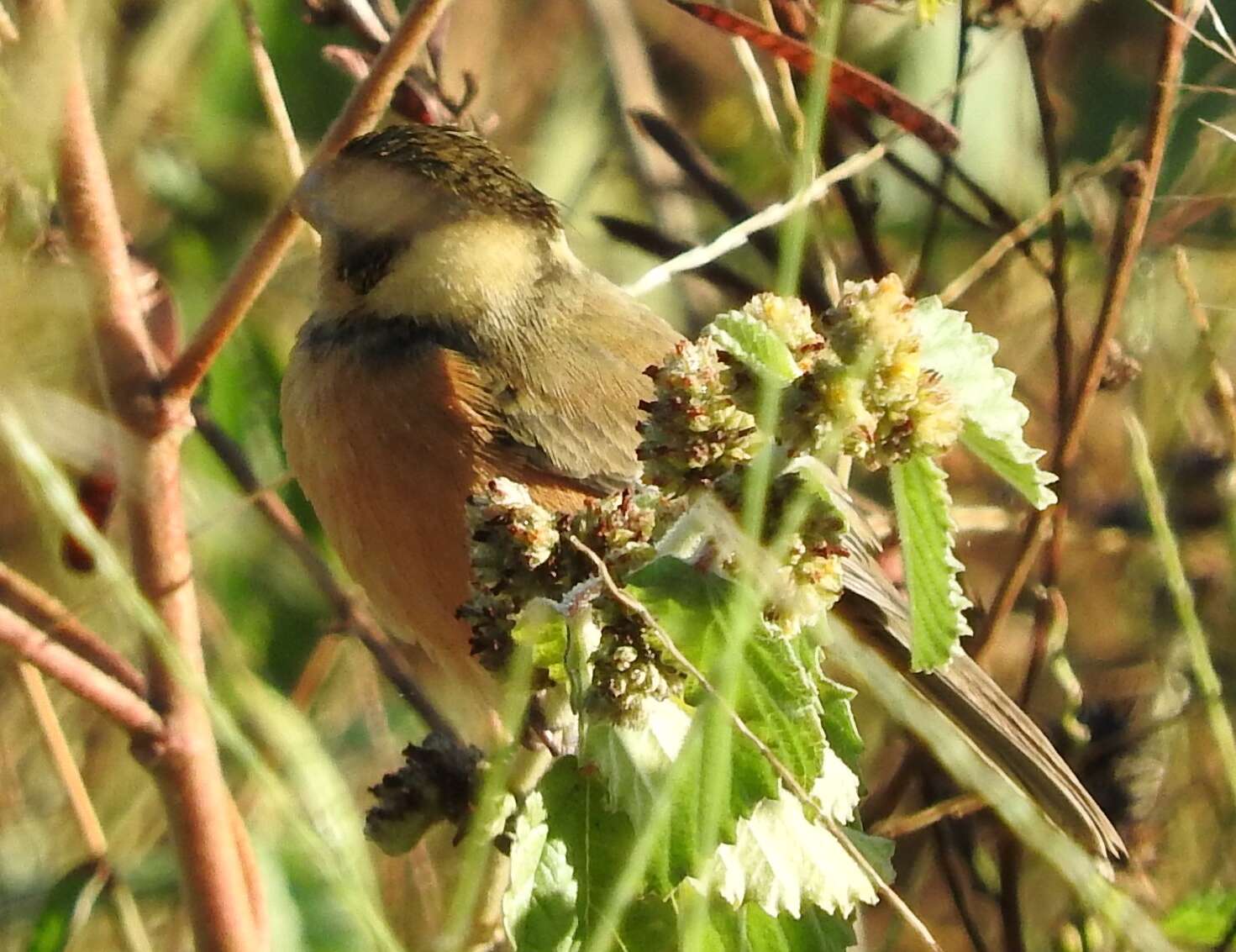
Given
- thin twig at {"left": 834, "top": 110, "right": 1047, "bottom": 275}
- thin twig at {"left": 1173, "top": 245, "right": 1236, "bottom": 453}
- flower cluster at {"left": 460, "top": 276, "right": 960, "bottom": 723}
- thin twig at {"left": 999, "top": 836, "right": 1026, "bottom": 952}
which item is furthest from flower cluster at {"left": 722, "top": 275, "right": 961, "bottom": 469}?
thin twig at {"left": 834, "top": 110, "right": 1047, "bottom": 275}

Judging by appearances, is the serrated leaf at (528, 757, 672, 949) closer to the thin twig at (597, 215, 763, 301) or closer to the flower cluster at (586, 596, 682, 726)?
the flower cluster at (586, 596, 682, 726)

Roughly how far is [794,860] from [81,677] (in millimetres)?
899

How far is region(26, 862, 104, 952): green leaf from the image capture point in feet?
8.14

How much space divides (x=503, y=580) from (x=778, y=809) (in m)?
0.42

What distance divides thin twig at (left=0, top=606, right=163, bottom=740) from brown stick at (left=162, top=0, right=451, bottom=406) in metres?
0.35

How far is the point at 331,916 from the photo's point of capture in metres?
2.68

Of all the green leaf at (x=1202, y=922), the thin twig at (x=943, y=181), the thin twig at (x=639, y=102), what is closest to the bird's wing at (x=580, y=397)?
the thin twig at (x=943, y=181)

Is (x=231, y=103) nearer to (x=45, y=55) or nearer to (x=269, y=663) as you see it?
(x=269, y=663)

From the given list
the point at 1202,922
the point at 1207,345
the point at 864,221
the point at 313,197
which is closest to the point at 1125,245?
the point at 1207,345

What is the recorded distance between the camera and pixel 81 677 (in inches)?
83.3

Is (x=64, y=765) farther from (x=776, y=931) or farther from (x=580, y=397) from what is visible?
(x=776, y=931)

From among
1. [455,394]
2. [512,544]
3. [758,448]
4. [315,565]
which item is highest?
[758,448]

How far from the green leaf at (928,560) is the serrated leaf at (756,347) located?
19cm

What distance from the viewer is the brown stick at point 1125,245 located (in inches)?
106
